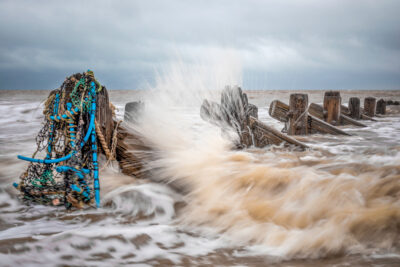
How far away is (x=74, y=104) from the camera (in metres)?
2.93

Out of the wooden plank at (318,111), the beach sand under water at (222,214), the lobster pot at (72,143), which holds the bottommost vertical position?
the beach sand under water at (222,214)

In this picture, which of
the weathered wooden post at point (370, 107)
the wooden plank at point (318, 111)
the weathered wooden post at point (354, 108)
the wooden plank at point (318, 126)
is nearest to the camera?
the wooden plank at point (318, 126)

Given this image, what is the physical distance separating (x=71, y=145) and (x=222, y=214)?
171 cm

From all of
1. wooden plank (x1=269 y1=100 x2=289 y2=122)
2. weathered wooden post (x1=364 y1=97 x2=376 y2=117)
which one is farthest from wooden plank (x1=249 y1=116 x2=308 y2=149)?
weathered wooden post (x1=364 y1=97 x2=376 y2=117)

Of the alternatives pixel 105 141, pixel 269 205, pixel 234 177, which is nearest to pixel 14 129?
pixel 105 141

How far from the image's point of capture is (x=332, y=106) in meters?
8.23

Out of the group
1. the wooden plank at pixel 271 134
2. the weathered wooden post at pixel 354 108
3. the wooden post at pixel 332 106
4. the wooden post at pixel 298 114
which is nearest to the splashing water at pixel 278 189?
the wooden plank at pixel 271 134

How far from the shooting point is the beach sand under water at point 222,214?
2.30 meters

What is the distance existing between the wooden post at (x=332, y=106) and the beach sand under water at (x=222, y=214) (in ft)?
11.8

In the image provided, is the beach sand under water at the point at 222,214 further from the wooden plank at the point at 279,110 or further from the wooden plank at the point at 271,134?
the wooden plank at the point at 279,110

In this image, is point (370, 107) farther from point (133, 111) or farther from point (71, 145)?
point (71, 145)

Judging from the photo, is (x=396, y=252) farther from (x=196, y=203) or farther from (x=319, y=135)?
(x=319, y=135)

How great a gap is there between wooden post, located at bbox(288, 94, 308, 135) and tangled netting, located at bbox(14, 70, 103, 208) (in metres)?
3.93

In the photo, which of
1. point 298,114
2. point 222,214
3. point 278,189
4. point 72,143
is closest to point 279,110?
point 298,114
